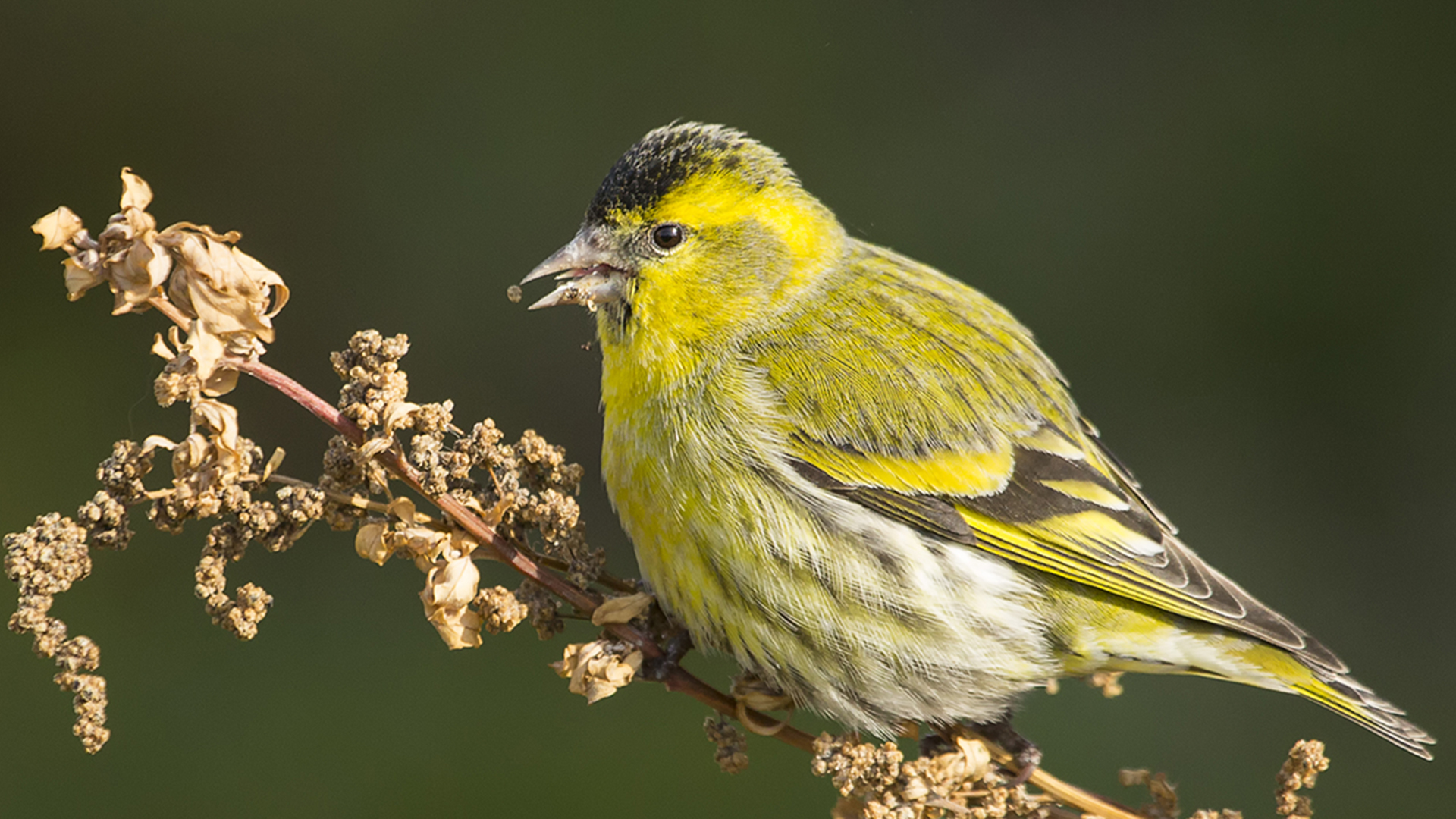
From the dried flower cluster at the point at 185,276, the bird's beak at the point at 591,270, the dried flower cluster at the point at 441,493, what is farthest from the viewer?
the bird's beak at the point at 591,270

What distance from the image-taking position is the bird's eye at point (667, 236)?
2.86 m

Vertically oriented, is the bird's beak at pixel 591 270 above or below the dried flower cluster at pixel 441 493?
above

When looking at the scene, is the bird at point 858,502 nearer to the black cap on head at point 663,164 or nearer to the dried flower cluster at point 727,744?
the black cap on head at point 663,164

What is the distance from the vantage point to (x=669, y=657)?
7.77 ft

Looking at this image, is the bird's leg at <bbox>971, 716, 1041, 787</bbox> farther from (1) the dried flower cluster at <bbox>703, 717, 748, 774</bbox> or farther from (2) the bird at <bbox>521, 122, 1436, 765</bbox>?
(1) the dried flower cluster at <bbox>703, 717, 748, 774</bbox>

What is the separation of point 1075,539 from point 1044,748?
5.74 feet

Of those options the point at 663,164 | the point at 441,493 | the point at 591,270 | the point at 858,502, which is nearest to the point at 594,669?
the point at 441,493

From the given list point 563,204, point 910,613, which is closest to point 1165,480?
point 563,204

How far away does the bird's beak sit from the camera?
2.82 m

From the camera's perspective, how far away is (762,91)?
5.35 m

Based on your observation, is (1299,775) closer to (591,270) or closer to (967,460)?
(967,460)

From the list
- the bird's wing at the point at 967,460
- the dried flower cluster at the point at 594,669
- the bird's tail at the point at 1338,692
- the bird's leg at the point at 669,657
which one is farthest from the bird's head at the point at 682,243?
the bird's tail at the point at 1338,692

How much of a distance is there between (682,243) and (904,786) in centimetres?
122

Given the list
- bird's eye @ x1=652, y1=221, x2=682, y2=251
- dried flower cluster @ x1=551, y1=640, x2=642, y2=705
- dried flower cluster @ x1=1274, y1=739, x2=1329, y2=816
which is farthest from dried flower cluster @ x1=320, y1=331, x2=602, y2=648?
dried flower cluster @ x1=1274, y1=739, x2=1329, y2=816
